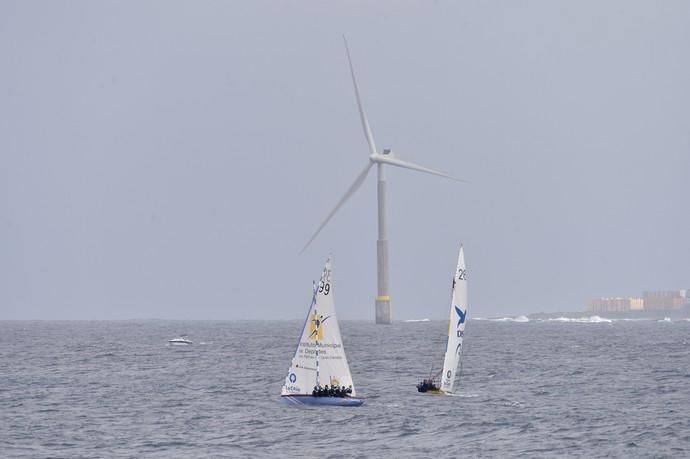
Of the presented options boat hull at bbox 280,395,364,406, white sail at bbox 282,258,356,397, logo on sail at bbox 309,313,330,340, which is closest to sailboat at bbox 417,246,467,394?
boat hull at bbox 280,395,364,406

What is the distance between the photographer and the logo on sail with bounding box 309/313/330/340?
9100 centimetres

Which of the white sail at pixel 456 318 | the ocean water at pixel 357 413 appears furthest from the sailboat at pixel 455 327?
the ocean water at pixel 357 413

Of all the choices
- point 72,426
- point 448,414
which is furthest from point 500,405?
point 72,426

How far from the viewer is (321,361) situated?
300ft

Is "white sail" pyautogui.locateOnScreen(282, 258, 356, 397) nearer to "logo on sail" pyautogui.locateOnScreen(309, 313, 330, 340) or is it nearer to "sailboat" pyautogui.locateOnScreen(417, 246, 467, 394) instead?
"logo on sail" pyautogui.locateOnScreen(309, 313, 330, 340)

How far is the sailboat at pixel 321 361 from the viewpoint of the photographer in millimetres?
90812

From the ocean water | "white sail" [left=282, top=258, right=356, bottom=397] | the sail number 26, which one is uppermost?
the sail number 26

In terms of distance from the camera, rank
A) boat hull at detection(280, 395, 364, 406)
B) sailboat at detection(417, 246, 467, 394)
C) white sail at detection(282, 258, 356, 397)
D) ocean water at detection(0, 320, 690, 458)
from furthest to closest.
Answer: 1. sailboat at detection(417, 246, 467, 394)
2. boat hull at detection(280, 395, 364, 406)
3. white sail at detection(282, 258, 356, 397)
4. ocean water at detection(0, 320, 690, 458)

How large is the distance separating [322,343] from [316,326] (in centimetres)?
128

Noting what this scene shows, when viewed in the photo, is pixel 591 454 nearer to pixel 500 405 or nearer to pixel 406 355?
pixel 500 405

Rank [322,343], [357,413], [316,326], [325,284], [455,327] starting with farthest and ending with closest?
1. [455,327]
2. [316,326]
3. [325,284]
4. [322,343]
5. [357,413]

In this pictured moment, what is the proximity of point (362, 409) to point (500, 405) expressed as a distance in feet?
35.9

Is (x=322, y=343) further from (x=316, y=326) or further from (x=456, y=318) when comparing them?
(x=456, y=318)

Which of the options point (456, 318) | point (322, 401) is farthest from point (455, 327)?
point (322, 401)
